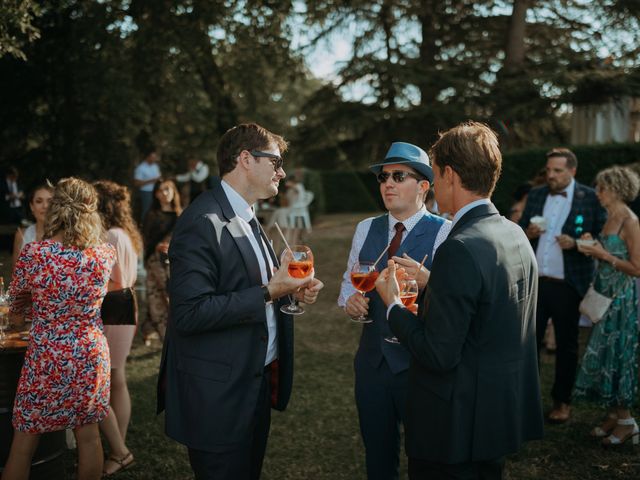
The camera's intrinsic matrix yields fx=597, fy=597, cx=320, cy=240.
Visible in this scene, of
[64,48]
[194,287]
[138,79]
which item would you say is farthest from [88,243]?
[64,48]

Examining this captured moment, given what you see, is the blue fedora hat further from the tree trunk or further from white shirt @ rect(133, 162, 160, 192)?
the tree trunk

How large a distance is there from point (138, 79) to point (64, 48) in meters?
2.58

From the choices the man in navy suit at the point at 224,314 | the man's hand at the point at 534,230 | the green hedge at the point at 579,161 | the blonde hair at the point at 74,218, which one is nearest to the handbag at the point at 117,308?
the blonde hair at the point at 74,218

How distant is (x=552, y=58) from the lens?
15.7 meters

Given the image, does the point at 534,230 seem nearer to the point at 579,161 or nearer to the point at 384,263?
the point at 384,263

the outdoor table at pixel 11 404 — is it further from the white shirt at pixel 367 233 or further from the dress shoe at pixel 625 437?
the dress shoe at pixel 625 437

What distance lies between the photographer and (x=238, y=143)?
2.91m

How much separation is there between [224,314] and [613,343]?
12.4 feet

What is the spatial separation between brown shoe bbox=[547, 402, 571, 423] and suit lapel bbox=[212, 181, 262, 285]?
3.79 m

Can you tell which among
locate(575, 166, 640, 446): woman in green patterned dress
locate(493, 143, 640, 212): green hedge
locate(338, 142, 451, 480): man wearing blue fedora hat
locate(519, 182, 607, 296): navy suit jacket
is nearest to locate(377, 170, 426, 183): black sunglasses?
locate(338, 142, 451, 480): man wearing blue fedora hat

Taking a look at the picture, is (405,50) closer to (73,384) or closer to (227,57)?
(227,57)

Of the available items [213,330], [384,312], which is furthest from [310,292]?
[213,330]

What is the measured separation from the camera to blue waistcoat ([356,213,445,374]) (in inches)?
126

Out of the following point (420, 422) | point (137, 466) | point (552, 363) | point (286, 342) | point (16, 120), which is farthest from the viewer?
point (16, 120)
